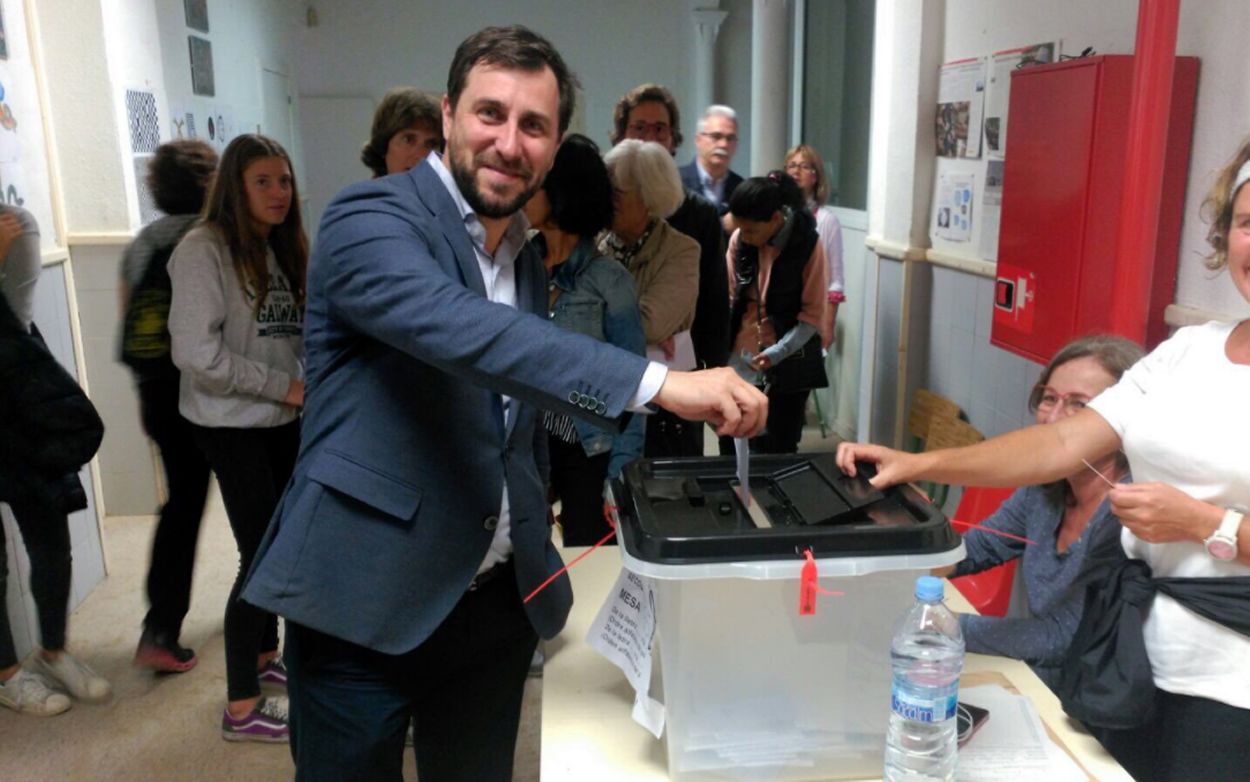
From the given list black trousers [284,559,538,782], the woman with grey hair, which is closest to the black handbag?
the woman with grey hair

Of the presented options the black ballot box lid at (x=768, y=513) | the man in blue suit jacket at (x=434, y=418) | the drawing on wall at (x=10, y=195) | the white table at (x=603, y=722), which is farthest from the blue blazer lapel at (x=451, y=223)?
the drawing on wall at (x=10, y=195)

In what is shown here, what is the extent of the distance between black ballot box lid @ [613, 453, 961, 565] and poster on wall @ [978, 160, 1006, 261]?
200 cm

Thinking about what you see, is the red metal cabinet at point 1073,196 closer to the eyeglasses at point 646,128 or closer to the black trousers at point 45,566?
the eyeglasses at point 646,128

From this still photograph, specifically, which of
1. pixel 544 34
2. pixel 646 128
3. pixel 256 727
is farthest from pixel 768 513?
pixel 544 34

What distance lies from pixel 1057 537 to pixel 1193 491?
0.44 m

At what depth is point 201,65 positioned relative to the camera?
478 centimetres

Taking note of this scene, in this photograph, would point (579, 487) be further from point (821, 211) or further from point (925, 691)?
point (821, 211)

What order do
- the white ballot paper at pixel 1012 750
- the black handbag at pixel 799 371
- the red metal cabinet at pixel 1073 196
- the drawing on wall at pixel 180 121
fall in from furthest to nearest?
the drawing on wall at pixel 180 121, the black handbag at pixel 799 371, the red metal cabinet at pixel 1073 196, the white ballot paper at pixel 1012 750

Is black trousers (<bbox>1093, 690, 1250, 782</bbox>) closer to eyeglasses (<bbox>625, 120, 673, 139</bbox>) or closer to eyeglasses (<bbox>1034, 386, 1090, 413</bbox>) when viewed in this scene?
eyeglasses (<bbox>1034, 386, 1090, 413</bbox>)

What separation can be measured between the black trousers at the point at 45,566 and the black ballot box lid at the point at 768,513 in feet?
6.40

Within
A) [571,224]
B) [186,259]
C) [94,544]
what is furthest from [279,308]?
[94,544]

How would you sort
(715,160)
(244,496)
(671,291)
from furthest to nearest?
(715,160) < (671,291) < (244,496)

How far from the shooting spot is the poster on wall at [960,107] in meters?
3.09

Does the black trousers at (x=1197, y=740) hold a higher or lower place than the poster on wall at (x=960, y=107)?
lower
